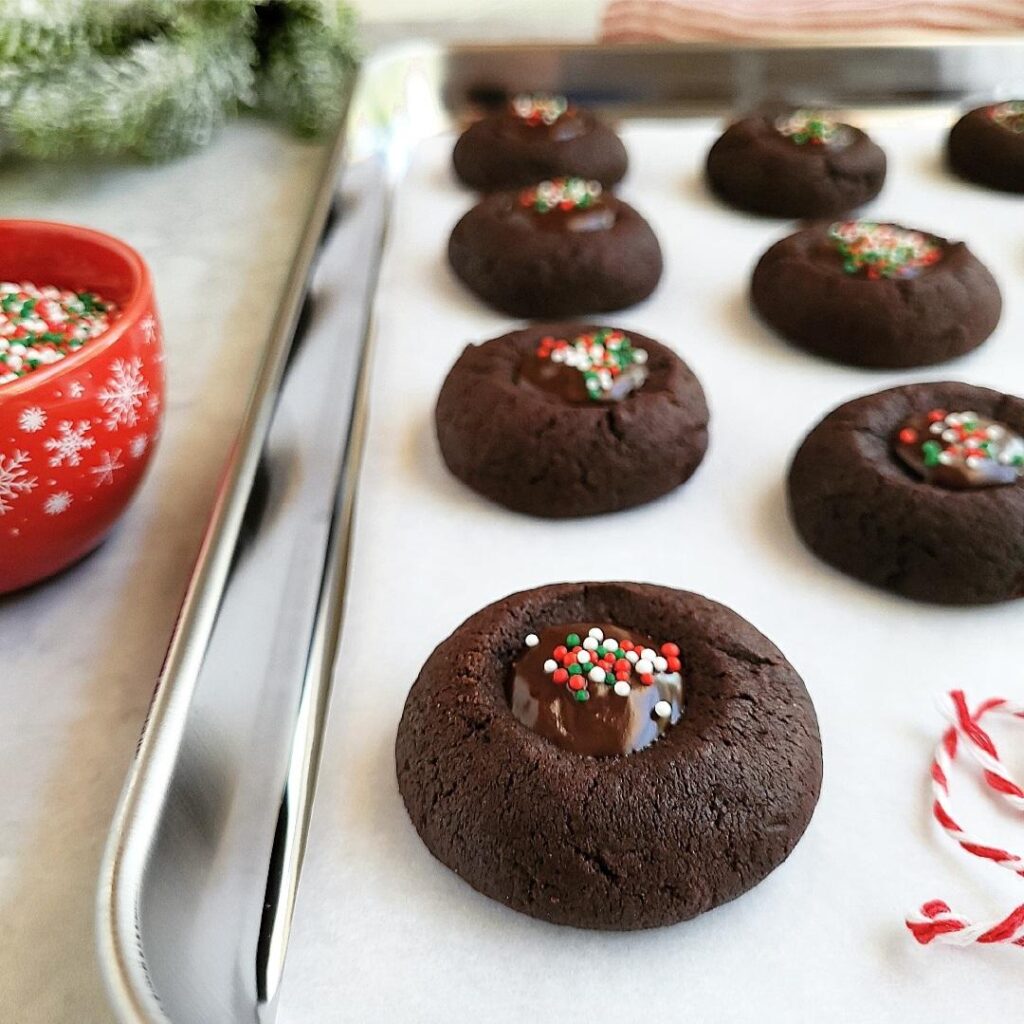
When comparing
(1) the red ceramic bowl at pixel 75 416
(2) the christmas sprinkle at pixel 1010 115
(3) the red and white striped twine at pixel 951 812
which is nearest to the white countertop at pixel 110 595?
(1) the red ceramic bowl at pixel 75 416

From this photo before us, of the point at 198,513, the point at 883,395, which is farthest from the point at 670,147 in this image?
the point at 198,513

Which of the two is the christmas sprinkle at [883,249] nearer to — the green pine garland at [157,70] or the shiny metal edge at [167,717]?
the shiny metal edge at [167,717]

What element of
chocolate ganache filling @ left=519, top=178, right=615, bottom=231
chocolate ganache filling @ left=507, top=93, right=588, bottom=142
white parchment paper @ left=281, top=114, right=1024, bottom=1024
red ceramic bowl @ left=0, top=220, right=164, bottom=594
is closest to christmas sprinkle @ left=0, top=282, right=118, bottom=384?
red ceramic bowl @ left=0, top=220, right=164, bottom=594

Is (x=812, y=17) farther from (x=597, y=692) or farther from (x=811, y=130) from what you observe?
(x=597, y=692)

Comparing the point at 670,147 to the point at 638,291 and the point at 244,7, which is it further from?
the point at 244,7

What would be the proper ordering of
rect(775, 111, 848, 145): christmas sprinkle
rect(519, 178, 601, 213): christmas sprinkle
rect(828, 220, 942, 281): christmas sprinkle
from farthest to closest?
rect(775, 111, 848, 145): christmas sprinkle, rect(519, 178, 601, 213): christmas sprinkle, rect(828, 220, 942, 281): christmas sprinkle

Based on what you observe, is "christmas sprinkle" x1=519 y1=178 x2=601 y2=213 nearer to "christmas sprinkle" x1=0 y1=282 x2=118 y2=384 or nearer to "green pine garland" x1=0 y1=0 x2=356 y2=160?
"green pine garland" x1=0 y1=0 x2=356 y2=160

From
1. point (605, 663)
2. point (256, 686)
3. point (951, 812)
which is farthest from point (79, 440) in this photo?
point (951, 812)

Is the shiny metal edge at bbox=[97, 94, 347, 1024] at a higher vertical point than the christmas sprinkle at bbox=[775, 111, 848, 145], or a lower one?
lower
